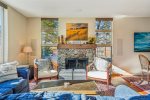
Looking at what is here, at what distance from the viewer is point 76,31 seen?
6898 mm

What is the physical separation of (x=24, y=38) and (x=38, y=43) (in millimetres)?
586

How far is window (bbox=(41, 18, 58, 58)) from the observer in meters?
6.97

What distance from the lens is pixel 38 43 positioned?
22.7 feet

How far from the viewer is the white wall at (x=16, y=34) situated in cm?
520

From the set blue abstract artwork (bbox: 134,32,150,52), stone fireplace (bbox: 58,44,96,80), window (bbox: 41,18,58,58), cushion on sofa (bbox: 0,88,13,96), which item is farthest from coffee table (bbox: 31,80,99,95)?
blue abstract artwork (bbox: 134,32,150,52)

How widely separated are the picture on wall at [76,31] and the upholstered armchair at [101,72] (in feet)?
5.41

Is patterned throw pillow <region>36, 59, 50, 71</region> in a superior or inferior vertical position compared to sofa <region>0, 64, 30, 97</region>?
superior

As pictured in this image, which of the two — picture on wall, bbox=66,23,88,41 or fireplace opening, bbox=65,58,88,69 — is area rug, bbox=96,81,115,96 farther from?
picture on wall, bbox=66,23,88,41

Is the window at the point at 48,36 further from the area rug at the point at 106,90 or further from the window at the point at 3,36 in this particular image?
the area rug at the point at 106,90

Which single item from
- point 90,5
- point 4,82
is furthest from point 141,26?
point 4,82

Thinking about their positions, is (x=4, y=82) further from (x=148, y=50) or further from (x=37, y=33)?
(x=148, y=50)

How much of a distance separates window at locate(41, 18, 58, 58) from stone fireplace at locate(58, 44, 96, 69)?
43 centimetres

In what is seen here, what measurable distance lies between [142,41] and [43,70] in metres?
4.06

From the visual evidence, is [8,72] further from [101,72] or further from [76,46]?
[76,46]
